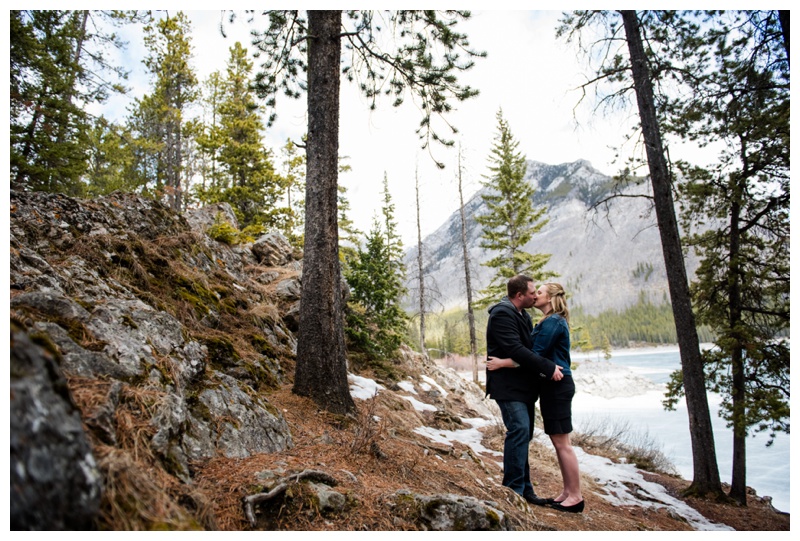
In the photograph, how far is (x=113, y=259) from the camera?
15.0 feet

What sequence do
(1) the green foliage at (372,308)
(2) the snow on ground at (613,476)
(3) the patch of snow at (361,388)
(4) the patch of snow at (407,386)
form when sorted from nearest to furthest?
(2) the snow on ground at (613,476) < (3) the patch of snow at (361,388) < (4) the patch of snow at (407,386) < (1) the green foliage at (372,308)

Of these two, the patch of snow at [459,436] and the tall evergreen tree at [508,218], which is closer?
the patch of snow at [459,436]

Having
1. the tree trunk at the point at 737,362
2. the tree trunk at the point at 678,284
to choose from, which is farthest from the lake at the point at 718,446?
the tree trunk at the point at 678,284

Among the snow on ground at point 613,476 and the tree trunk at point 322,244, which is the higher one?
the tree trunk at point 322,244

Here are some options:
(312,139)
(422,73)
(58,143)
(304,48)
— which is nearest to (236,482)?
(312,139)

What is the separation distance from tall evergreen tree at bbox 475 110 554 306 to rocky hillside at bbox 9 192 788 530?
12.6 m

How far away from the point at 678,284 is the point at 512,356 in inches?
185

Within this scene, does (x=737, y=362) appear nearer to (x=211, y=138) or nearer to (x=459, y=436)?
(x=459, y=436)

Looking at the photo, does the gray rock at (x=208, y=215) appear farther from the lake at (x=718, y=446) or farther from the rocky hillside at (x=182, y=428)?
the lake at (x=718, y=446)

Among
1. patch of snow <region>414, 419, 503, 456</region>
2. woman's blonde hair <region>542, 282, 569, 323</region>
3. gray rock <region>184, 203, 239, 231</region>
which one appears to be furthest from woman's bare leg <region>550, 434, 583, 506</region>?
gray rock <region>184, 203, 239, 231</region>

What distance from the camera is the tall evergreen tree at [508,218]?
19.0 metres

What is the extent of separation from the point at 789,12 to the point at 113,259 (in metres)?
7.71

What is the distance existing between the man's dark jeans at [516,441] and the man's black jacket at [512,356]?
9cm

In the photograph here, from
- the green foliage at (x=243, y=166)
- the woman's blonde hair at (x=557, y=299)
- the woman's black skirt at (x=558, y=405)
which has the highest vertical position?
the green foliage at (x=243, y=166)
